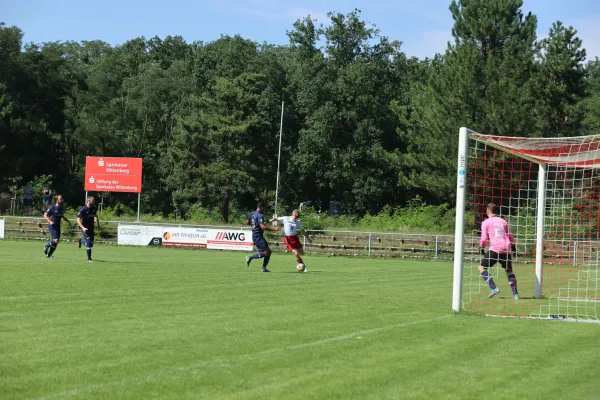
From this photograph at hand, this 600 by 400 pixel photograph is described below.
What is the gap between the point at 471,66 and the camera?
4766 cm

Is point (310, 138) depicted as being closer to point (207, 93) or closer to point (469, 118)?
point (207, 93)

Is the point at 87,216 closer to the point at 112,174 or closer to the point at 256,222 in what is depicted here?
the point at 256,222

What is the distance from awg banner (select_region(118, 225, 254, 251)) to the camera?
39.3m

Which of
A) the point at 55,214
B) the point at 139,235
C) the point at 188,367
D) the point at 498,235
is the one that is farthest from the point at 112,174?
the point at 188,367

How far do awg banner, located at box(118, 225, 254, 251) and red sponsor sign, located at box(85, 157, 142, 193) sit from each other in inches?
147

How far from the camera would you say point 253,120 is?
201ft

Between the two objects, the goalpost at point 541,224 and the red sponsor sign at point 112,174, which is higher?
the red sponsor sign at point 112,174

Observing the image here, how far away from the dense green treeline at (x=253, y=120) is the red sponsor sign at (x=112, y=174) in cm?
1594

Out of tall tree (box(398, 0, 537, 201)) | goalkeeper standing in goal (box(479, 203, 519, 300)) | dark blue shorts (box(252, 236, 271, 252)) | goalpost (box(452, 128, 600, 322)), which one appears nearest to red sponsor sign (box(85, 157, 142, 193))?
tall tree (box(398, 0, 537, 201))

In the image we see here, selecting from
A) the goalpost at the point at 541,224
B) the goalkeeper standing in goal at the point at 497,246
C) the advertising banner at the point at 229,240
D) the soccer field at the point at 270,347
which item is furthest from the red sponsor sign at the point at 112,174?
the goalkeeper standing in goal at the point at 497,246

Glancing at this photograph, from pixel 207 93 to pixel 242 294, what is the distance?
179ft

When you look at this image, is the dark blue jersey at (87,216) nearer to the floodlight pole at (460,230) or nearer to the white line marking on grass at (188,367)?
the floodlight pole at (460,230)

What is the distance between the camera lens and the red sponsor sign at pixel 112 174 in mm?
45031

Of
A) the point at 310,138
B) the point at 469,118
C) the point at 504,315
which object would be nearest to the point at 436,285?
the point at 504,315
